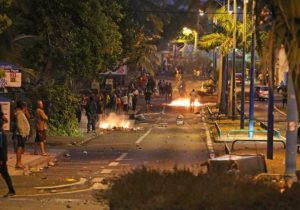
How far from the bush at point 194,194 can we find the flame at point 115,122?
33.2 metres

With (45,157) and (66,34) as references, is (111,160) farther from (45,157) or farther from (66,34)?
(66,34)

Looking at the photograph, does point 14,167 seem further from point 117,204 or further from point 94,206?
point 117,204

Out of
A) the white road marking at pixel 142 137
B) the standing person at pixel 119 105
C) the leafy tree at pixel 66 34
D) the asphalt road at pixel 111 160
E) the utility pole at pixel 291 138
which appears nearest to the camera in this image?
the asphalt road at pixel 111 160

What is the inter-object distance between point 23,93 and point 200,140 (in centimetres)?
791

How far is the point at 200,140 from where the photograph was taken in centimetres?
3259

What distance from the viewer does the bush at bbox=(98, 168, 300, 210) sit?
7652mm

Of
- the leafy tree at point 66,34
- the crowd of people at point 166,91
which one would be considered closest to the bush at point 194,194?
the leafy tree at point 66,34

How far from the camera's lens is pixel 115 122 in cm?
4688

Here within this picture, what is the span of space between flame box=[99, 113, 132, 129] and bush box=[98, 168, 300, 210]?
109 feet

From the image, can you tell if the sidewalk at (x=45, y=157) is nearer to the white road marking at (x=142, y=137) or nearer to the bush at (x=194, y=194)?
the white road marking at (x=142, y=137)

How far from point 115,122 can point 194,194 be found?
39.1 m

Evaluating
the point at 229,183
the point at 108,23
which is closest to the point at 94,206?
the point at 229,183

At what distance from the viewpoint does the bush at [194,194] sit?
25.1 feet

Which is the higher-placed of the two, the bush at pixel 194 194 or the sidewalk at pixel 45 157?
the bush at pixel 194 194
